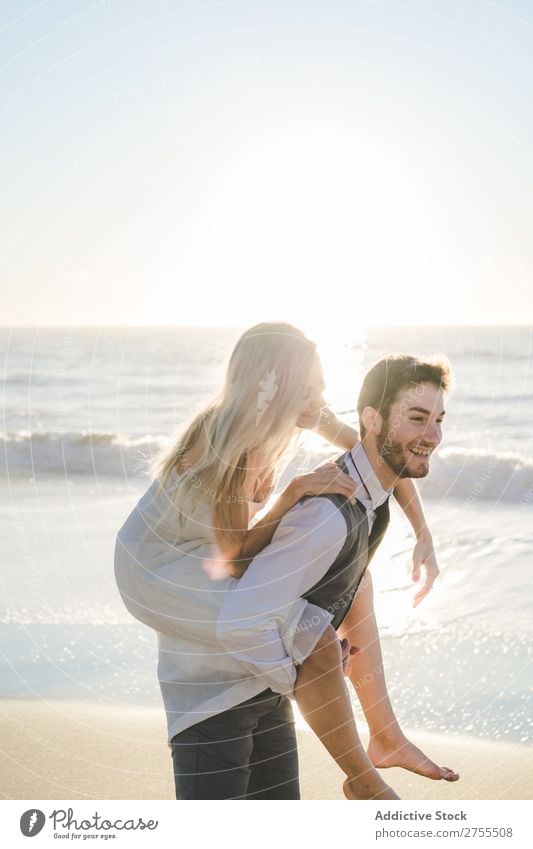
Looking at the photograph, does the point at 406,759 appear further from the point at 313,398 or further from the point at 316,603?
the point at 313,398

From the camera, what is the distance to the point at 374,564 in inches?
289

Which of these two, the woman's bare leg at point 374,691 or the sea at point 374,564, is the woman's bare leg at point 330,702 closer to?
the woman's bare leg at point 374,691

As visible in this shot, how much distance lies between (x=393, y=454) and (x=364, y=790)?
100 centimetres

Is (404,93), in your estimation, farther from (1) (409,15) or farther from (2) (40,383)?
(2) (40,383)

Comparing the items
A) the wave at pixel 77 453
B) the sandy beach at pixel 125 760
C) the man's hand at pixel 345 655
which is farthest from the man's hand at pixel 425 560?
the wave at pixel 77 453

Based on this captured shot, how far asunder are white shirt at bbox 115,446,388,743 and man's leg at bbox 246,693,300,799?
18 centimetres

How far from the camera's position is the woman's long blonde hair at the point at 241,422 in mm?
2746

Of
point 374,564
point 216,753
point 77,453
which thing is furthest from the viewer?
point 77,453

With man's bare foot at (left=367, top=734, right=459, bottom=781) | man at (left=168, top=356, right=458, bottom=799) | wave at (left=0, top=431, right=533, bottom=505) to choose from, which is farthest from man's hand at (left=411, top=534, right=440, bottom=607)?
wave at (left=0, top=431, right=533, bottom=505)

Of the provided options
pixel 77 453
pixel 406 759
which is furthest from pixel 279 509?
pixel 77 453

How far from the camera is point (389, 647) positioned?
19.0ft

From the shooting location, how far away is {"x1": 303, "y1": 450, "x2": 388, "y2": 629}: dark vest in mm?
2777
